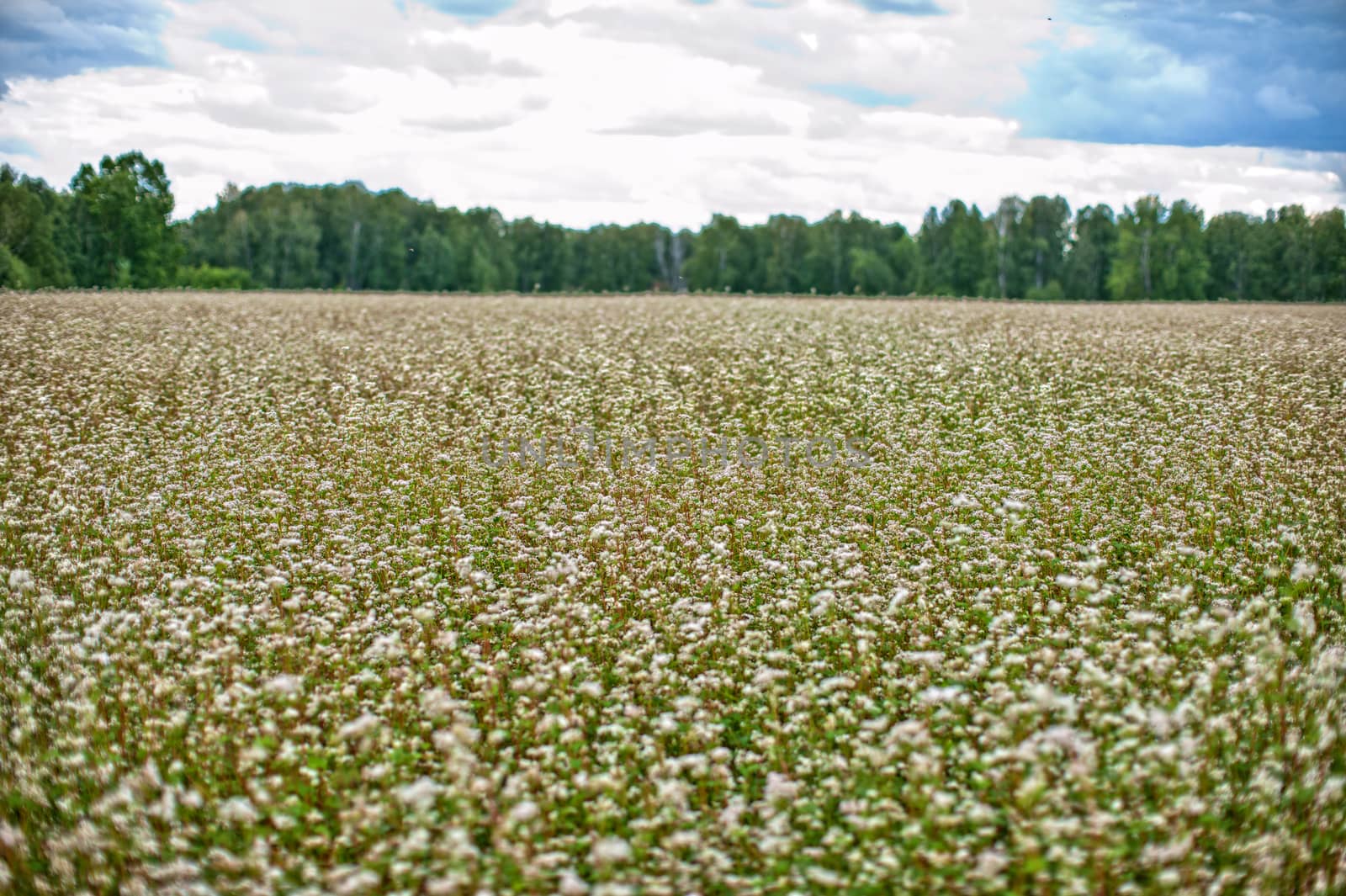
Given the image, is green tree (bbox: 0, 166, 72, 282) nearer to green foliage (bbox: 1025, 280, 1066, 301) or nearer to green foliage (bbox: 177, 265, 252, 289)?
green foliage (bbox: 177, 265, 252, 289)

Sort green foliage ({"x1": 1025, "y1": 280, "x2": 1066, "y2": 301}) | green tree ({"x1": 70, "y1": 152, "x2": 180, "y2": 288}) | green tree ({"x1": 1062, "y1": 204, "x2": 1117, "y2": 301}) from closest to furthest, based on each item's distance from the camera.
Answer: green tree ({"x1": 70, "y1": 152, "x2": 180, "y2": 288}) → green foliage ({"x1": 1025, "y1": 280, "x2": 1066, "y2": 301}) → green tree ({"x1": 1062, "y1": 204, "x2": 1117, "y2": 301})

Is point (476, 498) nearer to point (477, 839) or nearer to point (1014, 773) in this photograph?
point (477, 839)

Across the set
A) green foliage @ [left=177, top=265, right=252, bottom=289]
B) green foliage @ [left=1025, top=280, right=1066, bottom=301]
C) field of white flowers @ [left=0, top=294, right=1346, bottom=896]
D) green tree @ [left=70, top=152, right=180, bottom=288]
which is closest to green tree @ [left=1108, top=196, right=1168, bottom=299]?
green foliage @ [left=1025, top=280, right=1066, bottom=301]

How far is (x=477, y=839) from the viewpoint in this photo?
7.09 m

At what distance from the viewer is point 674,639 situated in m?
9.73

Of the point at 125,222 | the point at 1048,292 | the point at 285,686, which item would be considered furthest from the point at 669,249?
the point at 285,686

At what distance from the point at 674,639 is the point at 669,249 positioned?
346 feet

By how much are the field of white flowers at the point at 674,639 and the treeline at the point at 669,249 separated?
6335cm

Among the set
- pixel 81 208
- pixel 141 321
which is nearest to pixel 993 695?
pixel 141 321

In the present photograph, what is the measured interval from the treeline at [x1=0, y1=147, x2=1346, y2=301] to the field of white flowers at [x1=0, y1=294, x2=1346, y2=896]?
63346mm

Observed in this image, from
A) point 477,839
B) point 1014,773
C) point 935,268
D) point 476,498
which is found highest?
point 935,268

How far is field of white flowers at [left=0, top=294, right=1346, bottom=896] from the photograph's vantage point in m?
6.49

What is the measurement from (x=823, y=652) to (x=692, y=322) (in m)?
23.6

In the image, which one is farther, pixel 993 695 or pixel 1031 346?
pixel 1031 346
